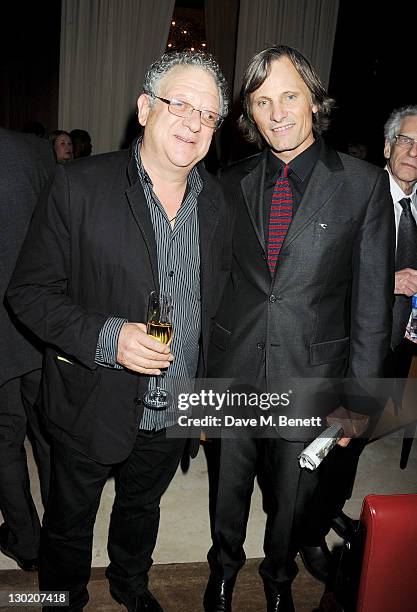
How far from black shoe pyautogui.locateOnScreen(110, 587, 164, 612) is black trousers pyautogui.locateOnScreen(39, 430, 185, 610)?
2 cm

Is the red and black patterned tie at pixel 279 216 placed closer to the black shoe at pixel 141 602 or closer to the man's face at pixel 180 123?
the man's face at pixel 180 123

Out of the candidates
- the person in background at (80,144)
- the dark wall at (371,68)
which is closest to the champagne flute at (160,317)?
the person in background at (80,144)

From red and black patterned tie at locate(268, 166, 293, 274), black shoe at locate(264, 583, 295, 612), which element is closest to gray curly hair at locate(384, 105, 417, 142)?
red and black patterned tie at locate(268, 166, 293, 274)

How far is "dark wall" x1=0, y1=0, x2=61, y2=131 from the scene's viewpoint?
296 inches

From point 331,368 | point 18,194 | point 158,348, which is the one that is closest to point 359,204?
point 331,368

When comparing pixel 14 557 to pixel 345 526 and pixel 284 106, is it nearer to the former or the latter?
pixel 345 526

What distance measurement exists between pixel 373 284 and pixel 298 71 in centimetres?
77

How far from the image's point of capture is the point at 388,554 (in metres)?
1.20

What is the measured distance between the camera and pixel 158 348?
1.55 meters

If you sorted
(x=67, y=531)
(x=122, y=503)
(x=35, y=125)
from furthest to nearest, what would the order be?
(x=35, y=125) < (x=122, y=503) < (x=67, y=531)

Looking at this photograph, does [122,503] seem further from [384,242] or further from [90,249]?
[384,242]

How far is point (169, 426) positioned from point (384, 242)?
961 millimetres

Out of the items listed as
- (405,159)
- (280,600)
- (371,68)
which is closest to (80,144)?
(405,159)

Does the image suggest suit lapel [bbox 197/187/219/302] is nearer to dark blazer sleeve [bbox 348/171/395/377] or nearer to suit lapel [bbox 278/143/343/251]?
suit lapel [bbox 278/143/343/251]
